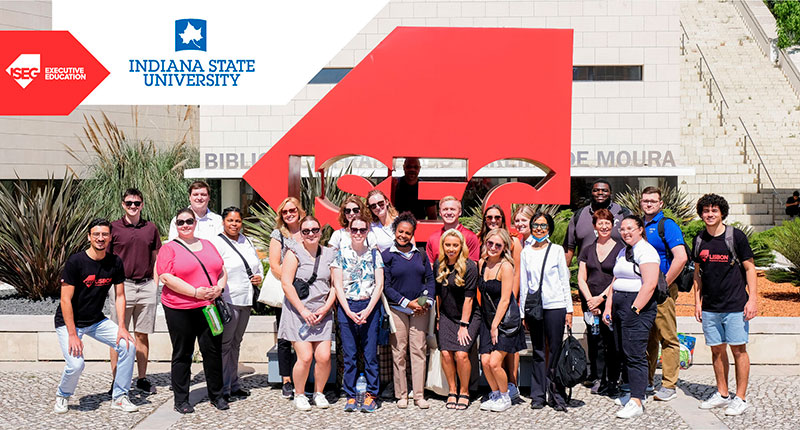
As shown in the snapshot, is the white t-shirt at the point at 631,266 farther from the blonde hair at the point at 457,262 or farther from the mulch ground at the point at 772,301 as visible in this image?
the mulch ground at the point at 772,301

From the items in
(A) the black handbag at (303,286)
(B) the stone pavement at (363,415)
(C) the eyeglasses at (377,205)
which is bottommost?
(B) the stone pavement at (363,415)

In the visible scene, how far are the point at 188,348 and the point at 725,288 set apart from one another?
4.24 metres

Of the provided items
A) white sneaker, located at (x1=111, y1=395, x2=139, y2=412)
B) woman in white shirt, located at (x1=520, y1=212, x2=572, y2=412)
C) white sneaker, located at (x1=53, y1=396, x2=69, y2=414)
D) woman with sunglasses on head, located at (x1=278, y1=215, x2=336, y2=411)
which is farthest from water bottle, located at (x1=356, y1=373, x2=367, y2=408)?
white sneaker, located at (x1=53, y1=396, x2=69, y2=414)

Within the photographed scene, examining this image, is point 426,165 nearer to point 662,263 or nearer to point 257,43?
point 257,43

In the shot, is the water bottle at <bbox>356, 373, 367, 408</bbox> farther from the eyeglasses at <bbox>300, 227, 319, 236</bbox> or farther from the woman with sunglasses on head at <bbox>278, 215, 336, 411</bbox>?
the eyeglasses at <bbox>300, 227, 319, 236</bbox>

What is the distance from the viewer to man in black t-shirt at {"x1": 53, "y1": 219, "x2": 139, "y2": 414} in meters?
5.66

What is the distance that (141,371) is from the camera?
651 cm

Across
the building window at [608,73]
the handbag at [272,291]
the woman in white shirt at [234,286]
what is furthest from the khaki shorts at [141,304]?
the building window at [608,73]

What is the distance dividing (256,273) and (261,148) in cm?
1416

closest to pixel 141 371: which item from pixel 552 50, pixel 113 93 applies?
pixel 552 50

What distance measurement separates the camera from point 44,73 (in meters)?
21.8

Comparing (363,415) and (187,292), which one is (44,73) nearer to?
(187,292)

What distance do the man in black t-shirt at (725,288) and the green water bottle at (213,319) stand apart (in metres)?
3.85

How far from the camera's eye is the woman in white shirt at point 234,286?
6.14 metres
